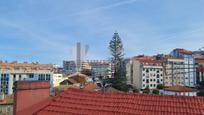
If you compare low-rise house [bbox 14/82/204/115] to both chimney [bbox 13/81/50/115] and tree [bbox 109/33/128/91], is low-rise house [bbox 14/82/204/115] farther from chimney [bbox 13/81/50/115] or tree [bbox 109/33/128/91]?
tree [bbox 109/33/128/91]

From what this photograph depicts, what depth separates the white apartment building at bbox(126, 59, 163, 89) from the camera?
76188 millimetres

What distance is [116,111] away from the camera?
31.8ft

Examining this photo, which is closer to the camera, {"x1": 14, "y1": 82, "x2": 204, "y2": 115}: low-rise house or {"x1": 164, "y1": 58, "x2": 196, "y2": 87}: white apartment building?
{"x1": 14, "y1": 82, "x2": 204, "y2": 115}: low-rise house

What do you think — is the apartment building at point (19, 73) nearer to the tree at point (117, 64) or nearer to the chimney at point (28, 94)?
the tree at point (117, 64)

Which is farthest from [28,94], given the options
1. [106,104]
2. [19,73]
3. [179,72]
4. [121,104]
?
[179,72]

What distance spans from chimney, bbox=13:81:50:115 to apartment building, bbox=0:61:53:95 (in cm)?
3613

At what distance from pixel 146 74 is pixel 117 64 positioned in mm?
11808

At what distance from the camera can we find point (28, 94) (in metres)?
12.1

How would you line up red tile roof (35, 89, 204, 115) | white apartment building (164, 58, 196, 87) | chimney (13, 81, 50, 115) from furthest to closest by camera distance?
white apartment building (164, 58, 196, 87), chimney (13, 81, 50, 115), red tile roof (35, 89, 204, 115)

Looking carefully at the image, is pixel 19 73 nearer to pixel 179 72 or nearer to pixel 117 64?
pixel 117 64

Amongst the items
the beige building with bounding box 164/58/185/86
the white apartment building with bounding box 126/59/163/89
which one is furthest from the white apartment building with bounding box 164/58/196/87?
the white apartment building with bounding box 126/59/163/89

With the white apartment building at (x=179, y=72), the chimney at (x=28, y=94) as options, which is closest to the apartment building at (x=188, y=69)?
the white apartment building at (x=179, y=72)

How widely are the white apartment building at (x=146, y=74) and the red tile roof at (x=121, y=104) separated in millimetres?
66065

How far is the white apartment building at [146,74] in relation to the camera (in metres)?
76.2
